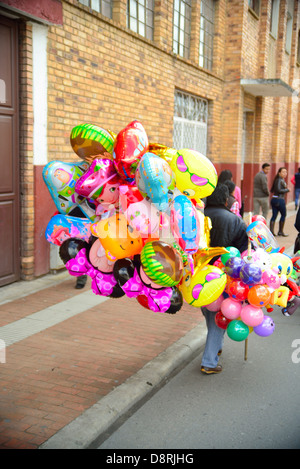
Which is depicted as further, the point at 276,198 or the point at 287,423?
the point at 276,198

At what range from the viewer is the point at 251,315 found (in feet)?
12.0

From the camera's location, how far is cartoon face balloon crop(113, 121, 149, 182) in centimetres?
323

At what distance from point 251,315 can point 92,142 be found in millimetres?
1798

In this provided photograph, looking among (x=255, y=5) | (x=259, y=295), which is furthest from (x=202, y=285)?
(x=255, y=5)

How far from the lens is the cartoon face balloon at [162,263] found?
3.09 metres

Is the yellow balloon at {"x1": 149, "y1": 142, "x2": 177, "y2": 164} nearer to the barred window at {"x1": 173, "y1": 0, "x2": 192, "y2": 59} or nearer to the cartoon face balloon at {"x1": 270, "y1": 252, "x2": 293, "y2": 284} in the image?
the cartoon face balloon at {"x1": 270, "y1": 252, "x2": 293, "y2": 284}

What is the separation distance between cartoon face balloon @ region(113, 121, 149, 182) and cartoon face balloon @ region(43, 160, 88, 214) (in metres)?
0.43

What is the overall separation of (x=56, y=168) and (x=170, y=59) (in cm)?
718

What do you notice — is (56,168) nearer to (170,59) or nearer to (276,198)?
(170,59)

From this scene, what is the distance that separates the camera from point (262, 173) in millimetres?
11359

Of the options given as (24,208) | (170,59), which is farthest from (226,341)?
(170,59)

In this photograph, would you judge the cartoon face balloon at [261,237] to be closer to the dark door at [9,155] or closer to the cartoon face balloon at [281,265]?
the cartoon face balloon at [281,265]
